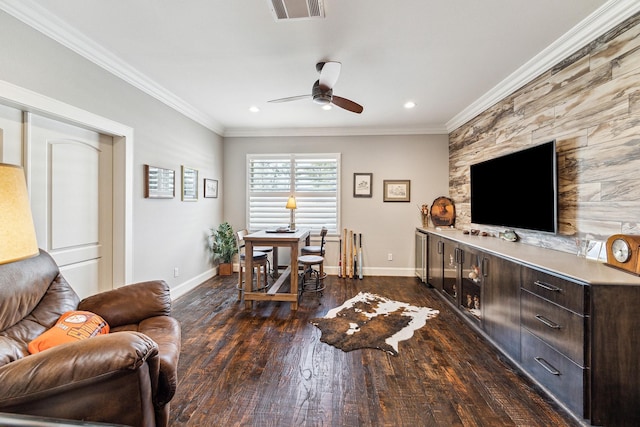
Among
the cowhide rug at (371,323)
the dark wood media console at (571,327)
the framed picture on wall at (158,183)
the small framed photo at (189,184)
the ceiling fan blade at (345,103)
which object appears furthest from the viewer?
the small framed photo at (189,184)

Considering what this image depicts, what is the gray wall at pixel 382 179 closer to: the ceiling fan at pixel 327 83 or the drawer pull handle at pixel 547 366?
the ceiling fan at pixel 327 83

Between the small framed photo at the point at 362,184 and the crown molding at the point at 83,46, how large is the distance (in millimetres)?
2952

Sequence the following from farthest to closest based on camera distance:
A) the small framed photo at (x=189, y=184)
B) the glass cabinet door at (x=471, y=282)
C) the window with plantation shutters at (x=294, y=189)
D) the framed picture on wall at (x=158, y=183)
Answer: the window with plantation shutters at (x=294, y=189), the small framed photo at (x=189, y=184), the framed picture on wall at (x=158, y=183), the glass cabinet door at (x=471, y=282)

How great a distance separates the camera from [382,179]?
496 cm

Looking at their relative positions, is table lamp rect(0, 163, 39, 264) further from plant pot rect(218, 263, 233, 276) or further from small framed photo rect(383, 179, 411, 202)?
small framed photo rect(383, 179, 411, 202)

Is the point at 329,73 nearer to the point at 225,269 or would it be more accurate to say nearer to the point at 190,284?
the point at 190,284

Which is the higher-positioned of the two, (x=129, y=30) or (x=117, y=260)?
(x=129, y=30)

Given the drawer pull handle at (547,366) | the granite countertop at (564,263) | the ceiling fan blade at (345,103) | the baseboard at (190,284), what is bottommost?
the baseboard at (190,284)

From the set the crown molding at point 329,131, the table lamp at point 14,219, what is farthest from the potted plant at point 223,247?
the table lamp at point 14,219

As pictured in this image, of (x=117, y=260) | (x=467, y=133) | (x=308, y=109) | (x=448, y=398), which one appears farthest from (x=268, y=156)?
(x=448, y=398)

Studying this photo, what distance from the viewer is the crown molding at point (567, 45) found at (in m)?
1.87

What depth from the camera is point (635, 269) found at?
1.61 metres

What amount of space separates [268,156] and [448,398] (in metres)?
4.40

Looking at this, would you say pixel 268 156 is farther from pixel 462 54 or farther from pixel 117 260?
pixel 462 54
